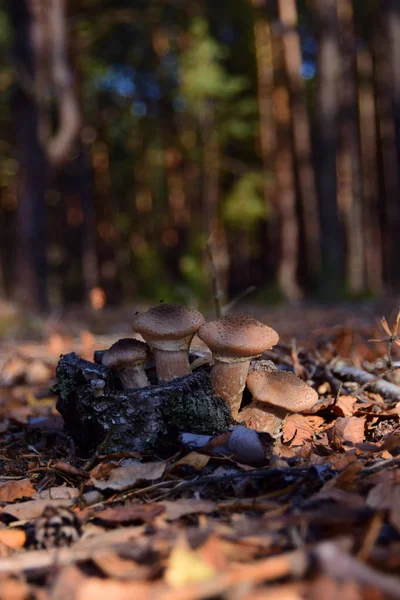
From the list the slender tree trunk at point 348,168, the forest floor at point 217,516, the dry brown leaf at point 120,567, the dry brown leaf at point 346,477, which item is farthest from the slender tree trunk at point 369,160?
the dry brown leaf at point 120,567

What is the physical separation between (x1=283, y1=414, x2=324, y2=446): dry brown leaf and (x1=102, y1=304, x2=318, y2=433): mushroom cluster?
77mm

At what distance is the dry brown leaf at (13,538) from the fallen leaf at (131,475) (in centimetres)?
36

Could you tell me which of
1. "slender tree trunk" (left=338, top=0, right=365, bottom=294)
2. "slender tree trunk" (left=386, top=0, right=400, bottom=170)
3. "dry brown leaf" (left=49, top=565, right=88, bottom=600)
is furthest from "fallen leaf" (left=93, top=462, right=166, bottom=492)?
"slender tree trunk" (left=338, top=0, right=365, bottom=294)

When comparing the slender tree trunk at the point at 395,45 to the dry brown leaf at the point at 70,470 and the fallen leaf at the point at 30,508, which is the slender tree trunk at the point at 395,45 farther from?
the fallen leaf at the point at 30,508

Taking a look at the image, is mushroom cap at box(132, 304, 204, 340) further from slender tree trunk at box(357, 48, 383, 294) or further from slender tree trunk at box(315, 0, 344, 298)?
slender tree trunk at box(357, 48, 383, 294)

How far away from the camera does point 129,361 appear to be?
8.14 feet

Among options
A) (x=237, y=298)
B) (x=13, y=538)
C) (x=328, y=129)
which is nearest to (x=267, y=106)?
(x=328, y=129)

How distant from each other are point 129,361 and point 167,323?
→ 267 mm

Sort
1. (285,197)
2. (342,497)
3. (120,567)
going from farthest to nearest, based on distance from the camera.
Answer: (285,197) → (342,497) → (120,567)

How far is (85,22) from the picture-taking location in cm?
1598

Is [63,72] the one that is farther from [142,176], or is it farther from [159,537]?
[142,176]

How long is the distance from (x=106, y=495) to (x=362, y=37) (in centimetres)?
2743

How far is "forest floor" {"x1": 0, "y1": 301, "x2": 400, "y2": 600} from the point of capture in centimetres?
123

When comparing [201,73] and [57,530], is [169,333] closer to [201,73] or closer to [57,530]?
[57,530]
